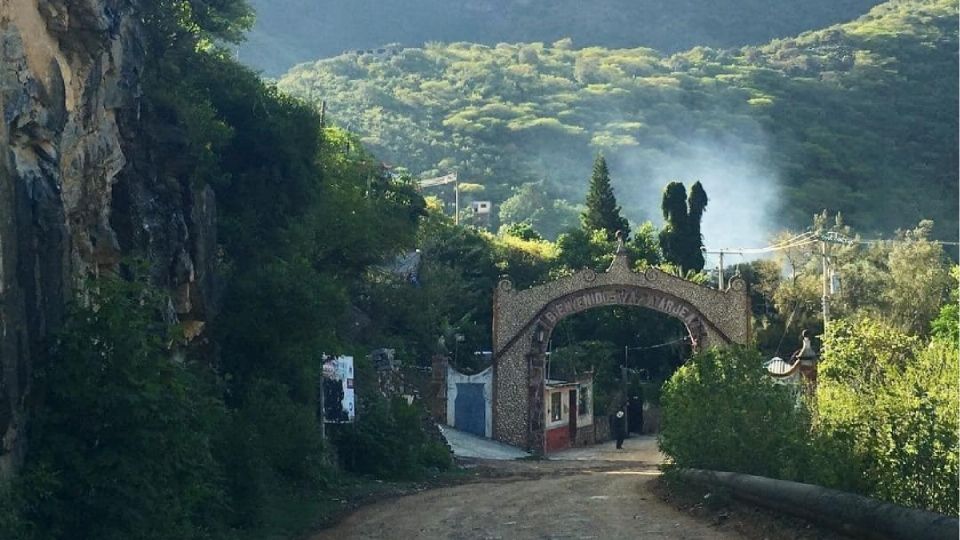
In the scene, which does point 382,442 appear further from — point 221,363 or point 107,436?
point 107,436

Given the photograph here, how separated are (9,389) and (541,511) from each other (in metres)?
8.87

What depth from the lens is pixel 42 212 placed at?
15.7 m

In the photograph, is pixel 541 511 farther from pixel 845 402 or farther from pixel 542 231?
pixel 542 231

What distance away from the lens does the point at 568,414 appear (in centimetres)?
5428

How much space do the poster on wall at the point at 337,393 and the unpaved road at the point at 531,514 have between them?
2763 mm

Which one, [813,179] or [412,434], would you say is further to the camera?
[813,179]

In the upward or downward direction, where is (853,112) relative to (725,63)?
downward

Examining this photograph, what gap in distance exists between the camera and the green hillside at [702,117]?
4870 inches

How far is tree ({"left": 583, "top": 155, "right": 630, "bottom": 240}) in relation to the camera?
7575cm

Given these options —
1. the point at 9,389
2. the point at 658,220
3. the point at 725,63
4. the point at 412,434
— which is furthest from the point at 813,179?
the point at 9,389

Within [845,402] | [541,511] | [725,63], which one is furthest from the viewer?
[725,63]

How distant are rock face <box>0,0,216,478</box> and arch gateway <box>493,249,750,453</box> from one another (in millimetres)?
22885

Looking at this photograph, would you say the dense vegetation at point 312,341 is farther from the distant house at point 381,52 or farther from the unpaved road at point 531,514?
→ the distant house at point 381,52

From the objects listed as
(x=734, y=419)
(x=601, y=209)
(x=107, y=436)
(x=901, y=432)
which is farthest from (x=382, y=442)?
(x=601, y=209)
